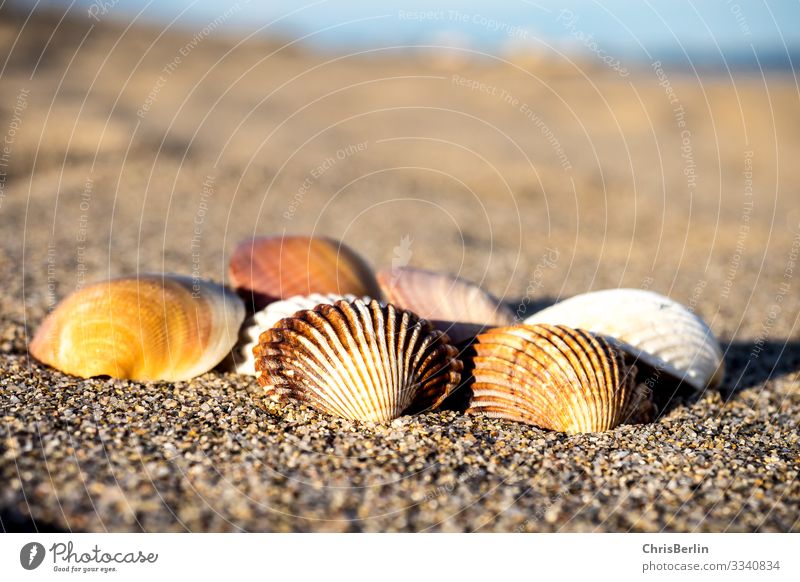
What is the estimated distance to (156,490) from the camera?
2.91 meters

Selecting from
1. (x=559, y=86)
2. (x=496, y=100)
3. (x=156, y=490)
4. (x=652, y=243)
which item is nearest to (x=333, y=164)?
(x=652, y=243)

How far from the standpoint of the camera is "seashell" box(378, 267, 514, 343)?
179 inches

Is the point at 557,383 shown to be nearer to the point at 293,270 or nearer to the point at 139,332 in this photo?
the point at 293,270

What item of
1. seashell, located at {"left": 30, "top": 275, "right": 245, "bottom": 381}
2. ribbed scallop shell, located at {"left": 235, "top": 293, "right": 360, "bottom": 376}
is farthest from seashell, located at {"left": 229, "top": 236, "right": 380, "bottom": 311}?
seashell, located at {"left": 30, "top": 275, "right": 245, "bottom": 381}

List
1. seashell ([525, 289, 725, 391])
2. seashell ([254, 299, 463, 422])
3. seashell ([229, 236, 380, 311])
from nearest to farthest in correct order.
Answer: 1. seashell ([254, 299, 463, 422])
2. seashell ([525, 289, 725, 391])
3. seashell ([229, 236, 380, 311])

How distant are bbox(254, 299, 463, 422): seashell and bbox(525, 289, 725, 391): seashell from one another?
1.12 meters

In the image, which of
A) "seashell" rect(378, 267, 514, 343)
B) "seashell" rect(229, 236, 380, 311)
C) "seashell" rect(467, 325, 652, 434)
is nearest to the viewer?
"seashell" rect(467, 325, 652, 434)

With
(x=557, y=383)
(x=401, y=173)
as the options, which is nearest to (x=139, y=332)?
(x=557, y=383)

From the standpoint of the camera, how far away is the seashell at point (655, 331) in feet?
14.0

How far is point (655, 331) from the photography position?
430 centimetres

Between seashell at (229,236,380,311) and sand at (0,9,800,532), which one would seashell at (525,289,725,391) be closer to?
sand at (0,9,800,532)

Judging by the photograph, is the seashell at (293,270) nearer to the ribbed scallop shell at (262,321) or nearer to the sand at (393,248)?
the ribbed scallop shell at (262,321)

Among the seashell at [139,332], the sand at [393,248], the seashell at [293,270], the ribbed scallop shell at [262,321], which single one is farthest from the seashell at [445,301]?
the seashell at [139,332]
